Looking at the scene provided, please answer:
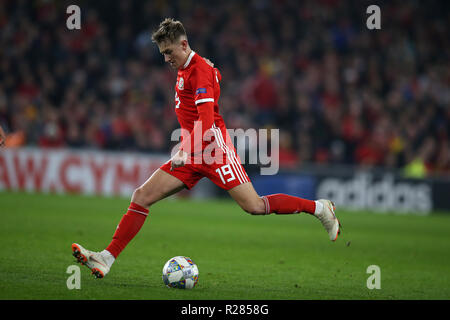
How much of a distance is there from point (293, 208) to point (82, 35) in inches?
606

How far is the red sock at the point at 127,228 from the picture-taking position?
6.04 metres

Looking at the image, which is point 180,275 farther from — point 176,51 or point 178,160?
point 176,51

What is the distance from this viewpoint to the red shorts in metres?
6.07

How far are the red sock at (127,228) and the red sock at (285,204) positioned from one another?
45.4 inches

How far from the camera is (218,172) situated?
20.0ft

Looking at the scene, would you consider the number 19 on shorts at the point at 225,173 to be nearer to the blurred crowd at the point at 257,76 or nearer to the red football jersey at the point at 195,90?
the red football jersey at the point at 195,90

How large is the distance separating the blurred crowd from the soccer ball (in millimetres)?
12095

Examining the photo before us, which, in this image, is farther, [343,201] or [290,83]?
[290,83]

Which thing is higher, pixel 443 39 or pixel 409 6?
pixel 409 6

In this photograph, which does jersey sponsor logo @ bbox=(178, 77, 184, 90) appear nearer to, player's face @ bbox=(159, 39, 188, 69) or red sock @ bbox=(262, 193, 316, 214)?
player's face @ bbox=(159, 39, 188, 69)

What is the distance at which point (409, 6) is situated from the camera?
21344 mm
